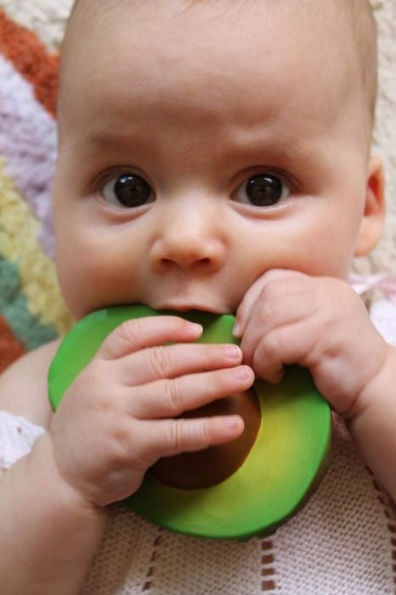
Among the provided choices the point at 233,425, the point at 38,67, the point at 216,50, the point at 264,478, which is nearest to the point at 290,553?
the point at 264,478

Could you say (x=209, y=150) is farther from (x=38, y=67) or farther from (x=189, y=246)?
(x=38, y=67)

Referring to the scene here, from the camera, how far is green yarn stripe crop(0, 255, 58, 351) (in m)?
1.35

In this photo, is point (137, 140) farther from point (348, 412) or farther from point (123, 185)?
point (348, 412)

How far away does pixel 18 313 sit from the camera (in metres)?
1.36

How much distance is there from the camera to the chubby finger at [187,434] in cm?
82

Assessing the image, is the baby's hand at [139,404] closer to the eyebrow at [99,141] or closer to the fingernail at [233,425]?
the fingernail at [233,425]

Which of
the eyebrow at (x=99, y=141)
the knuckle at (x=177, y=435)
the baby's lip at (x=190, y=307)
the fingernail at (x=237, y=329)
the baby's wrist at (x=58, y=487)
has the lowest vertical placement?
the baby's wrist at (x=58, y=487)

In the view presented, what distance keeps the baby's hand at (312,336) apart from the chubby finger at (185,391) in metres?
0.05

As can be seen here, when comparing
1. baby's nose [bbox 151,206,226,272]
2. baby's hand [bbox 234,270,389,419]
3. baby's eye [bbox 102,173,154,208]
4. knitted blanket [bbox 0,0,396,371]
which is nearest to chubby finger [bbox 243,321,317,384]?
baby's hand [bbox 234,270,389,419]

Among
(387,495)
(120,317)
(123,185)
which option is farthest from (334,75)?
(387,495)

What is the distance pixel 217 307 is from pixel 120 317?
0.13m

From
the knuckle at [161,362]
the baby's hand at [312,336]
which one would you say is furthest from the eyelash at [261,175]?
the knuckle at [161,362]

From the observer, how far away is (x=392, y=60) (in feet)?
4.83

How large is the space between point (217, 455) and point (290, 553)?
0.59ft
